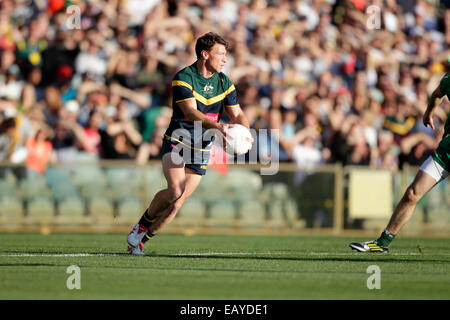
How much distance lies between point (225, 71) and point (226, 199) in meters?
3.29

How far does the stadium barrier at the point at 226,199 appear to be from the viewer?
55.1ft

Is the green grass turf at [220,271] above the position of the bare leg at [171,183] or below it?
below

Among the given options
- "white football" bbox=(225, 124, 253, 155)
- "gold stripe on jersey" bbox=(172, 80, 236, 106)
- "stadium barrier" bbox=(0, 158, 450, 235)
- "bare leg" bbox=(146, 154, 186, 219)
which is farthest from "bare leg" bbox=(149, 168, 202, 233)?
"stadium barrier" bbox=(0, 158, 450, 235)

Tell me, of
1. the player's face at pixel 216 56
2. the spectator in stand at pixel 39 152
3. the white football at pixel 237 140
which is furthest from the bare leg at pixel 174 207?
the spectator in stand at pixel 39 152

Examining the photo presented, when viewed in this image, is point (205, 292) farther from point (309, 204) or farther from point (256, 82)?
point (256, 82)

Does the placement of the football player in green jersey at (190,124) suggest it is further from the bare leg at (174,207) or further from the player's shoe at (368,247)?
the player's shoe at (368,247)

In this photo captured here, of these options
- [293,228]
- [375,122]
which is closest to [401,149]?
[375,122]

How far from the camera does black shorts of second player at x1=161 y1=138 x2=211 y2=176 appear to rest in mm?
10812

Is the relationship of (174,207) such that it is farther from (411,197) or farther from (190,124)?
(411,197)

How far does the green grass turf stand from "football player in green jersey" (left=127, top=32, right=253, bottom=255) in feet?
1.87

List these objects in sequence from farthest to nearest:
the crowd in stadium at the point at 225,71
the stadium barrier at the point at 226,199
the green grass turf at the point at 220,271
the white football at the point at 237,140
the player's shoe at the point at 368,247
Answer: the crowd in stadium at the point at 225,71
the stadium barrier at the point at 226,199
the player's shoe at the point at 368,247
the white football at the point at 237,140
the green grass turf at the point at 220,271

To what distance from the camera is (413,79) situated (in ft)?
71.3

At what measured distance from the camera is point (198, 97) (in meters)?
10.9

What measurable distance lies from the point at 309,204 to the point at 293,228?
2.18ft
